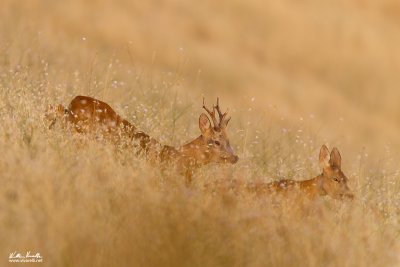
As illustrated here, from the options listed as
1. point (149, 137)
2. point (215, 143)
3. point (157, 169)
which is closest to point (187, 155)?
point (149, 137)

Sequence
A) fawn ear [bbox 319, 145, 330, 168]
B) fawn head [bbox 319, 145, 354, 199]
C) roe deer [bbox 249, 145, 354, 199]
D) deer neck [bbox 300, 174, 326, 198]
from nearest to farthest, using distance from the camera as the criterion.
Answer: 1. roe deer [bbox 249, 145, 354, 199]
2. deer neck [bbox 300, 174, 326, 198]
3. fawn head [bbox 319, 145, 354, 199]
4. fawn ear [bbox 319, 145, 330, 168]

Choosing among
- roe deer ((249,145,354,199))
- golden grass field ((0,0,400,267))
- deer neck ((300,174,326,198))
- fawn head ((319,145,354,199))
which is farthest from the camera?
fawn head ((319,145,354,199))

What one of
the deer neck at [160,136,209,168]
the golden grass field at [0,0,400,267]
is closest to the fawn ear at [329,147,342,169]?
the golden grass field at [0,0,400,267]

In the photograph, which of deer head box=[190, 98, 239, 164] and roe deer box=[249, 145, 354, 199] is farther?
deer head box=[190, 98, 239, 164]

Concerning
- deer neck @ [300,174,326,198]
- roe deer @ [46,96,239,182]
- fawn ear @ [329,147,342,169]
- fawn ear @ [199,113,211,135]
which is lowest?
deer neck @ [300,174,326,198]

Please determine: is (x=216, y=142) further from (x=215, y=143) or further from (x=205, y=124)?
(x=205, y=124)

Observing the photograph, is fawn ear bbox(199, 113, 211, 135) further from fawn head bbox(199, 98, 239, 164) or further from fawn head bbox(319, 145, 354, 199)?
fawn head bbox(319, 145, 354, 199)

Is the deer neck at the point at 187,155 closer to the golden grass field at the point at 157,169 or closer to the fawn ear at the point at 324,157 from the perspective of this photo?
the golden grass field at the point at 157,169

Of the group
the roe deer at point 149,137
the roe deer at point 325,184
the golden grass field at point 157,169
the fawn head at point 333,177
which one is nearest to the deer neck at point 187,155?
the roe deer at point 149,137
